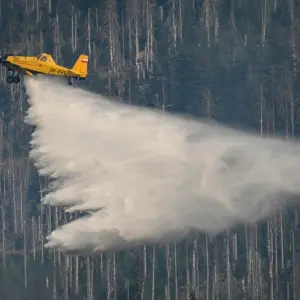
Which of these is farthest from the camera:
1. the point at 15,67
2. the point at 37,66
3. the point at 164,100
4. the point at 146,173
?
the point at 164,100

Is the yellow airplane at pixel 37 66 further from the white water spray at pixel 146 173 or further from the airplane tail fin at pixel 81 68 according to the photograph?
the white water spray at pixel 146 173

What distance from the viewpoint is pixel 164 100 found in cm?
10006

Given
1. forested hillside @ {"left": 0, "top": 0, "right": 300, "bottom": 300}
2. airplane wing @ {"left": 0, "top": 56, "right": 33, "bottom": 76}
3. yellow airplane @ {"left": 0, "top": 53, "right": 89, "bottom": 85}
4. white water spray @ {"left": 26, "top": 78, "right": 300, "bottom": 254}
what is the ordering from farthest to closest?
forested hillside @ {"left": 0, "top": 0, "right": 300, "bottom": 300} < airplane wing @ {"left": 0, "top": 56, "right": 33, "bottom": 76} < yellow airplane @ {"left": 0, "top": 53, "right": 89, "bottom": 85} < white water spray @ {"left": 26, "top": 78, "right": 300, "bottom": 254}

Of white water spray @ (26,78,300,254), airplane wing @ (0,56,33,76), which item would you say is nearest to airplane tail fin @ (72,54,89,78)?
white water spray @ (26,78,300,254)

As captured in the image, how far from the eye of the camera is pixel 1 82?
349ft

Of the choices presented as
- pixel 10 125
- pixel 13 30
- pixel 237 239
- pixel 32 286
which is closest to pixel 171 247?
pixel 237 239

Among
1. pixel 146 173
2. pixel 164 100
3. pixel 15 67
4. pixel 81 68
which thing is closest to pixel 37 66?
pixel 15 67

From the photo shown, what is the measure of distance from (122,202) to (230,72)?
34.0 m

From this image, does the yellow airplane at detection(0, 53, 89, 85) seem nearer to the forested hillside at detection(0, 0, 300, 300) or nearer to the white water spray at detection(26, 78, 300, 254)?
the white water spray at detection(26, 78, 300, 254)

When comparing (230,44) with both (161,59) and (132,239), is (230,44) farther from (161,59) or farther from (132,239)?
(132,239)

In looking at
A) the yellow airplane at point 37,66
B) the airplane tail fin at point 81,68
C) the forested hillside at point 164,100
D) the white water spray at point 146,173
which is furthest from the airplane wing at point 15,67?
the forested hillside at point 164,100

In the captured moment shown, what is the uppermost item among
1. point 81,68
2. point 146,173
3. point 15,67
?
point 15,67

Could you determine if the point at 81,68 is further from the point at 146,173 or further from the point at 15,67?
the point at 146,173

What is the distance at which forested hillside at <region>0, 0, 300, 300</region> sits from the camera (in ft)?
302
